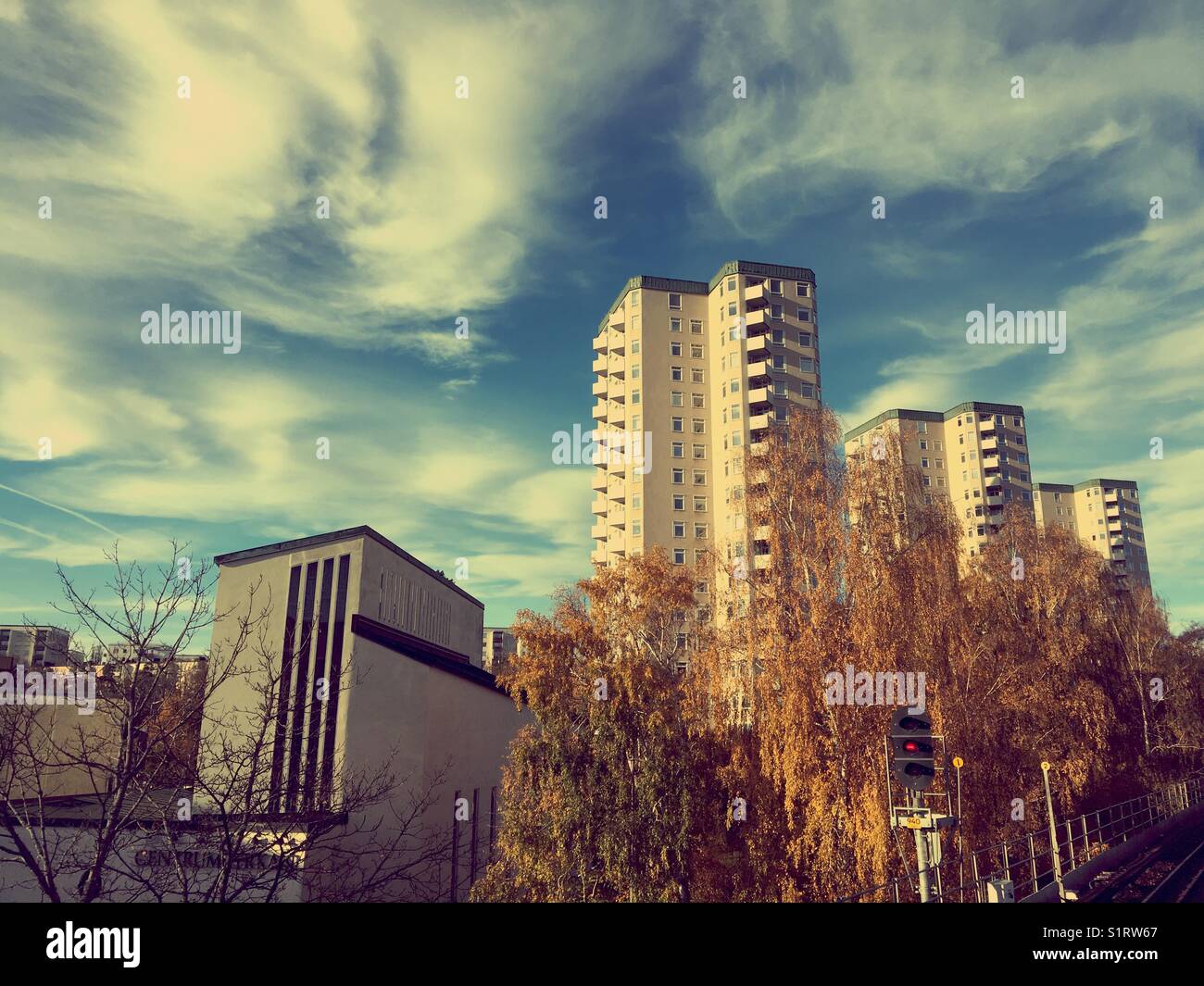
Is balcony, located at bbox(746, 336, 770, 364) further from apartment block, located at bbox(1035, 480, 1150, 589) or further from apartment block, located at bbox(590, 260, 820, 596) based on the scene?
apartment block, located at bbox(1035, 480, 1150, 589)

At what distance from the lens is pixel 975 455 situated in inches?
4508

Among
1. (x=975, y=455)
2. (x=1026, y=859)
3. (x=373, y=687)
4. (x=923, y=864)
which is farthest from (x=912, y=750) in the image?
(x=975, y=455)

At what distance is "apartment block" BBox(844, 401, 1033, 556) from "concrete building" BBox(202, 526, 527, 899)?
86.1m

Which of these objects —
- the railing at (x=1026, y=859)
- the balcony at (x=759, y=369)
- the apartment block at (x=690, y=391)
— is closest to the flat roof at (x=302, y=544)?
the railing at (x=1026, y=859)

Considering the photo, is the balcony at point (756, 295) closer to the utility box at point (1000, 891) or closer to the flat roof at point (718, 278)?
the flat roof at point (718, 278)

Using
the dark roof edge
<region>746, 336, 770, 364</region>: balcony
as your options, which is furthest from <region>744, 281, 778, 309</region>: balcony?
the dark roof edge

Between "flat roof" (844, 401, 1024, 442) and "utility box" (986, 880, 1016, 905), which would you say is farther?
"flat roof" (844, 401, 1024, 442)

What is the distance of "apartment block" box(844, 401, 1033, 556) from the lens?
113 m

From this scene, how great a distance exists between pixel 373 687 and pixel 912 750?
25164 mm

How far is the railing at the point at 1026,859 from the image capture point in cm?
1705

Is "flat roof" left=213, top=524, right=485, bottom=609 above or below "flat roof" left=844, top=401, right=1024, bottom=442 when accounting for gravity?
below

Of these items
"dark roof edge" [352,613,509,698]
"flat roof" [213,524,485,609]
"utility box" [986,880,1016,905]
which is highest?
"flat roof" [213,524,485,609]
